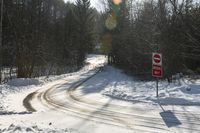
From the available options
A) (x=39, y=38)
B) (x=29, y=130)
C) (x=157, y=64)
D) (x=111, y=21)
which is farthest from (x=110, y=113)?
(x=111, y=21)

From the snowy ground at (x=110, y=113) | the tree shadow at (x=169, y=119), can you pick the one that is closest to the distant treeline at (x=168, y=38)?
the snowy ground at (x=110, y=113)

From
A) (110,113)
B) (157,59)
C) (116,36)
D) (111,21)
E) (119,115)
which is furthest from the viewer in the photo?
(111,21)

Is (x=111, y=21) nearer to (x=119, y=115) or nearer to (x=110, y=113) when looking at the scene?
(x=110, y=113)

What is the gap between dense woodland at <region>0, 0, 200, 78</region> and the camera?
88.0 feet

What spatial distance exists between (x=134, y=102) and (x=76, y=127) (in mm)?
5556

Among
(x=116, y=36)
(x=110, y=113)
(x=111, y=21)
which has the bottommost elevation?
(x=110, y=113)

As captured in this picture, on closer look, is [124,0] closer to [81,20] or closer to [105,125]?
[81,20]

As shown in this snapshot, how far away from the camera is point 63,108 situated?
48.0 feet

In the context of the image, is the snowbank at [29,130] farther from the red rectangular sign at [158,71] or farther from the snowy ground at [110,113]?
the red rectangular sign at [158,71]

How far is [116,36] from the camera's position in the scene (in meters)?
55.8

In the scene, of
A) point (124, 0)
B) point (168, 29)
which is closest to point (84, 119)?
point (168, 29)

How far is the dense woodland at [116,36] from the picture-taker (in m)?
26.8

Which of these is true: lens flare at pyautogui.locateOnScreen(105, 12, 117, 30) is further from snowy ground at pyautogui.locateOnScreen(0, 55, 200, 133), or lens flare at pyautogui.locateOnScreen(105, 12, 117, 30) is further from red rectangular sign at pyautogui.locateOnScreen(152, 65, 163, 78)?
red rectangular sign at pyautogui.locateOnScreen(152, 65, 163, 78)

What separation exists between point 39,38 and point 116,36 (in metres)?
18.5
